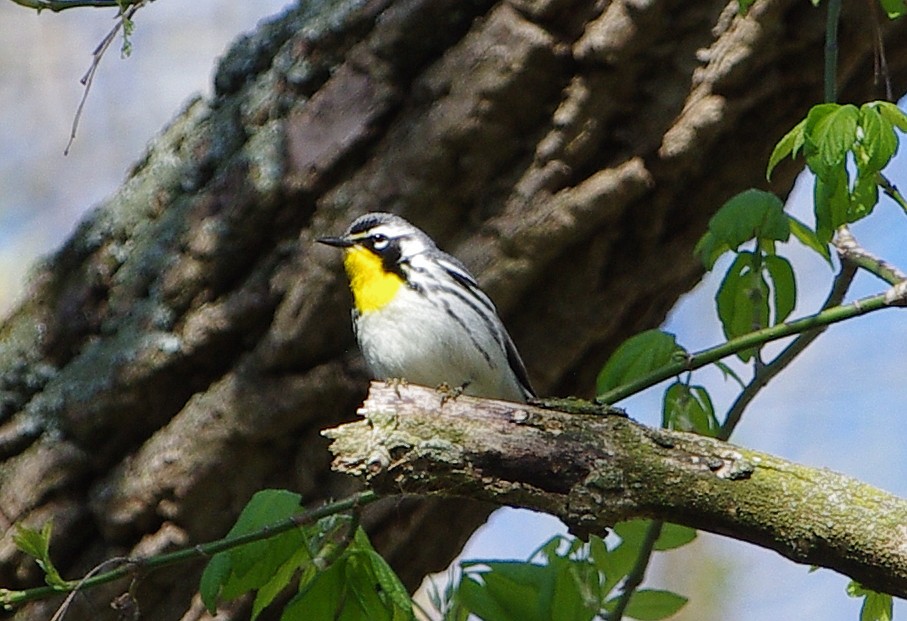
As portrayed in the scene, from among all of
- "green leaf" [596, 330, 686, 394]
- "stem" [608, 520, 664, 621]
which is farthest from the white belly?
"stem" [608, 520, 664, 621]

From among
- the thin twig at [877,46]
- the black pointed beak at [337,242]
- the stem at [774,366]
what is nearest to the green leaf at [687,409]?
the stem at [774,366]

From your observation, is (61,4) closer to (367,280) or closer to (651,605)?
(367,280)

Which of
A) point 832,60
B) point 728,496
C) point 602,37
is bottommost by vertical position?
point 728,496

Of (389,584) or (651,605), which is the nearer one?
(389,584)

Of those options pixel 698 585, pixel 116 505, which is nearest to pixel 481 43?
pixel 116 505

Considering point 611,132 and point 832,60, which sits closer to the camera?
point 832,60

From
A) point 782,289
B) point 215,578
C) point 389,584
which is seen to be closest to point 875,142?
point 782,289

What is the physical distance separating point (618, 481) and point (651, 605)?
594 mm

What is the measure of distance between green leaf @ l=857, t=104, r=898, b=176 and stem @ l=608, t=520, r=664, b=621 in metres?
0.77

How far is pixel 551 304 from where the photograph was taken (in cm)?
351

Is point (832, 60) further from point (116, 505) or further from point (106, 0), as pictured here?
point (116, 505)

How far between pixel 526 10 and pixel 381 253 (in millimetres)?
722

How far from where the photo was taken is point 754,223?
2562 millimetres

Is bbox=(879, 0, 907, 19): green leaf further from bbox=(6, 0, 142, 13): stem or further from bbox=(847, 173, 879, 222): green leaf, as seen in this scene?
bbox=(6, 0, 142, 13): stem
